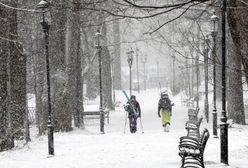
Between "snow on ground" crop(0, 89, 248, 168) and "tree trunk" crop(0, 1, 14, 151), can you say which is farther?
"tree trunk" crop(0, 1, 14, 151)

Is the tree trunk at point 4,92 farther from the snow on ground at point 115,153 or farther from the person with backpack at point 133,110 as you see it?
the person with backpack at point 133,110

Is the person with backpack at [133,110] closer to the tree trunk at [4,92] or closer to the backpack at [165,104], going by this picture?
the backpack at [165,104]

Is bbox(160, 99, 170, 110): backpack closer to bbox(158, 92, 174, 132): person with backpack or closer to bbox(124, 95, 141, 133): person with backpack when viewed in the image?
bbox(158, 92, 174, 132): person with backpack

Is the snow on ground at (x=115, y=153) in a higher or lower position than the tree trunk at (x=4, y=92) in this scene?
lower

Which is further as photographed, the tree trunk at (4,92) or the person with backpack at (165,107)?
the person with backpack at (165,107)

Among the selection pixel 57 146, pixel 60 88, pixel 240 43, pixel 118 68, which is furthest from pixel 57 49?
pixel 118 68

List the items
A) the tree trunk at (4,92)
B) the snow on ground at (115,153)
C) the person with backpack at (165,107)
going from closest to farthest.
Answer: the snow on ground at (115,153)
the tree trunk at (4,92)
the person with backpack at (165,107)

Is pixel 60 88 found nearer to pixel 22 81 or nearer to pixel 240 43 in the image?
pixel 22 81

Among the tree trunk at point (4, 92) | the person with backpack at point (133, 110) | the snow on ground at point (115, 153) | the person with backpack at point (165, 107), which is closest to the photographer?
the snow on ground at point (115, 153)

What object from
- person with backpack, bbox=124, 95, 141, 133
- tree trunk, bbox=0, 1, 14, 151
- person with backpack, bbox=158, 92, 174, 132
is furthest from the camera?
person with backpack, bbox=158, 92, 174, 132

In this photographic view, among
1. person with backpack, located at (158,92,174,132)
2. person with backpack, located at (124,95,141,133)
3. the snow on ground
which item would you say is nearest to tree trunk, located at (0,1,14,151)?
the snow on ground

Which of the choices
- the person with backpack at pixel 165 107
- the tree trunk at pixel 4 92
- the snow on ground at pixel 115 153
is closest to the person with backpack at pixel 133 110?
the person with backpack at pixel 165 107

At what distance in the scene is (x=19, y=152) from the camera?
542 inches

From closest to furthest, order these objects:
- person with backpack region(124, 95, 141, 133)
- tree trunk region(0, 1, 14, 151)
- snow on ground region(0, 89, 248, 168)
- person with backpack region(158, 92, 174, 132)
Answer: snow on ground region(0, 89, 248, 168)
tree trunk region(0, 1, 14, 151)
person with backpack region(124, 95, 141, 133)
person with backpack region(158, 92, 174, 132)
